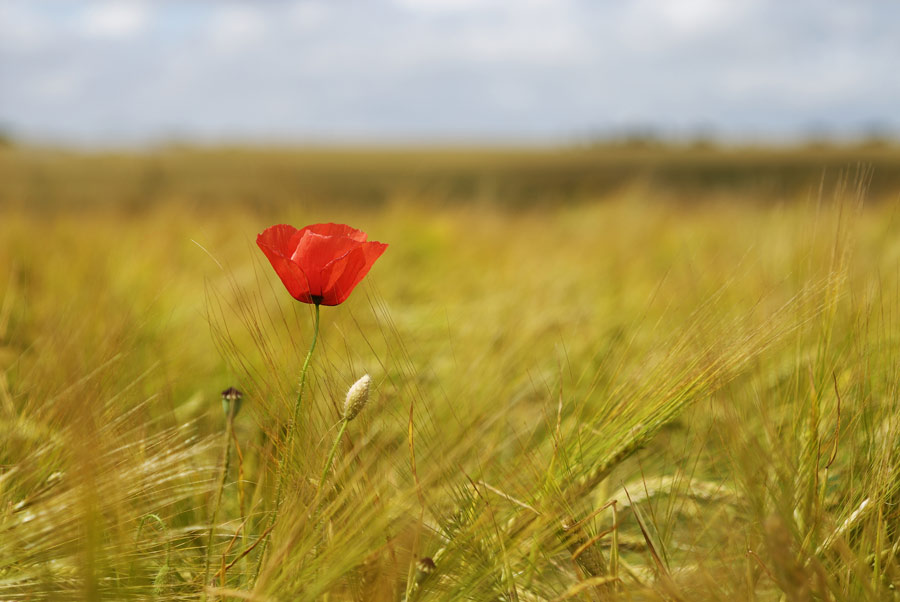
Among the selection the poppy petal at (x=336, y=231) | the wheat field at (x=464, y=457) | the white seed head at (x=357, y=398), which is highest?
the poppy petal at (x=336, y=231)

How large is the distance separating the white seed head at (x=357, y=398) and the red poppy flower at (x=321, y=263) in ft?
0.23

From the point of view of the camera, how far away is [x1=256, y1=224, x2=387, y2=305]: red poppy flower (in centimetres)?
50

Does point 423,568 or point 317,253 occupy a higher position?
point 317,253

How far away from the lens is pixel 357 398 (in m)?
0.46

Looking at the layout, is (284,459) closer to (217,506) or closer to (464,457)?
(217,506)

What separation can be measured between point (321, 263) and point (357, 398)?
0.11m

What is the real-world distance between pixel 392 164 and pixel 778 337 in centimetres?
969

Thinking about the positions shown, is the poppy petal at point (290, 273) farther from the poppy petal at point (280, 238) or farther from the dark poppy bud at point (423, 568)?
the dark poppy bud at point (423, 568)

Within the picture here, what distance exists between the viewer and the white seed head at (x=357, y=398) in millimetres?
462

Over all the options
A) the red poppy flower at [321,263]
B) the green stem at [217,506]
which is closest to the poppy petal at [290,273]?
the red poppy flower at [321,263]

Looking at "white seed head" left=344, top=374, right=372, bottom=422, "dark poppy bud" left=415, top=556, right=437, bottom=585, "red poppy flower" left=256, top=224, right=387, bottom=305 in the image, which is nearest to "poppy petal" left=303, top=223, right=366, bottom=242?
"red poppy flower" left=256, top=224, right=387, bottom=305

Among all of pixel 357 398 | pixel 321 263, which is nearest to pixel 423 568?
pixel 357 398

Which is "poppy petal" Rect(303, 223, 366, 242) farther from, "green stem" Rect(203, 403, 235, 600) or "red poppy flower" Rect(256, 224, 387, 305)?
"green stem" Rect(203, 403, 235, 600)

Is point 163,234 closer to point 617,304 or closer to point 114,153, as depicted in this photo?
point 617,304
